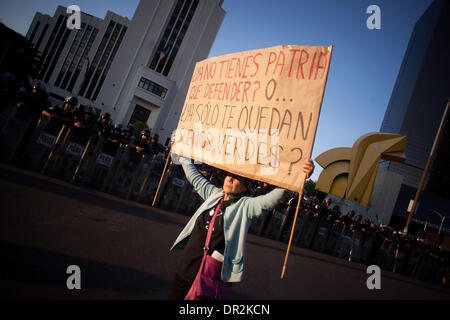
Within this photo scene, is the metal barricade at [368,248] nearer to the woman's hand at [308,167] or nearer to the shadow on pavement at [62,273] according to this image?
the shadow on pavement at [62,273]

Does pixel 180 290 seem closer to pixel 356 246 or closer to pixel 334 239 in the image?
pixel 334 239

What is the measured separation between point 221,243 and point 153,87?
44332mm

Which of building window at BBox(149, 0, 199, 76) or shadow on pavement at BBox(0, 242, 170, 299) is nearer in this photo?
shadow on pavement at BBox(0, 242, 170, 299)

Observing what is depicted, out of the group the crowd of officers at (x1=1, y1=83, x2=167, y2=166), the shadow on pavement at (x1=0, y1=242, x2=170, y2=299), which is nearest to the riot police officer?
the crowd of officers at (x1=1, y1=83, x2=167, y2=166)

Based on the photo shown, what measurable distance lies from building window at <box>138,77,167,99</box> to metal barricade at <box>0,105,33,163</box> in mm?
37133

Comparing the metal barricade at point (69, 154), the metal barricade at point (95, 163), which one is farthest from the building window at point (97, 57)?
the metal barricade at point (95, 163)

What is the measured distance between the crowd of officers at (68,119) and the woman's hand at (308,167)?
7.33 meters

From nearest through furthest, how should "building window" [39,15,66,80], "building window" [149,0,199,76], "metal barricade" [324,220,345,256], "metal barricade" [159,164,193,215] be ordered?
"metal barricade" [159,164,193,215]
"metal barricade" [324,220,345,256]
"building window" [149,0,199,76]
"building window" [39,15,66,80]

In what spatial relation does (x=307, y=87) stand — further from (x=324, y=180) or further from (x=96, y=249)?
(x=96, y=249)

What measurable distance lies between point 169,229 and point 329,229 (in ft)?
27.9

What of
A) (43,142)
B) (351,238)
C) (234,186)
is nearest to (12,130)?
(43,142)

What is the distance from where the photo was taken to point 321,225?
11336 mm

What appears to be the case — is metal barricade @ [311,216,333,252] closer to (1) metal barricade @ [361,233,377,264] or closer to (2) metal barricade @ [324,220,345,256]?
(2) metal barricade @ [324,220,345,256]

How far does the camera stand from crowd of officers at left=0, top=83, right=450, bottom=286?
747 centimetres
